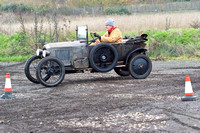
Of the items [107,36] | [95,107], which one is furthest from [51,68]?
[95,107]

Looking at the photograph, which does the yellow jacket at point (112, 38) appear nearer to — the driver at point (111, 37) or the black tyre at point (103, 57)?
the driver at point (111, 37)

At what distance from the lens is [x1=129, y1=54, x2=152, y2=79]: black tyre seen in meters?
11.3

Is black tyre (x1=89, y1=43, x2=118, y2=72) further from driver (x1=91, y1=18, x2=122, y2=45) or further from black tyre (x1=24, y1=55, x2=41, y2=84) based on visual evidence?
black tyre (x1=24, y1=55, x2=41, y2=84)

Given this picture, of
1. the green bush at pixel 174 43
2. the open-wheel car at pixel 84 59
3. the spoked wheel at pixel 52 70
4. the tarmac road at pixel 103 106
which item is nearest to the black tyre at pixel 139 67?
the open-wheel car at pixel 84 59

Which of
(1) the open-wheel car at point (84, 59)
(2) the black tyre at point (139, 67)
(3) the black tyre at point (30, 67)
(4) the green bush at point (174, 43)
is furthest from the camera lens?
(4) the green bush at point (174, 43)

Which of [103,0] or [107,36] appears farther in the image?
[103,0]

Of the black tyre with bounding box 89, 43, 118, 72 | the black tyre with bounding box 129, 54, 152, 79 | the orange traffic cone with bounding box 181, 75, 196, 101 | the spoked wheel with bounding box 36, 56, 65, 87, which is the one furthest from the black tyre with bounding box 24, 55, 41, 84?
the orange traffic cone with bounding box 181, 75, 196, 101

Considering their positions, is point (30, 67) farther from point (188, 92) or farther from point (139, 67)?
point (188, 92)

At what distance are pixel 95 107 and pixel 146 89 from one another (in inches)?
89.4

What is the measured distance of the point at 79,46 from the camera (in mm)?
10859

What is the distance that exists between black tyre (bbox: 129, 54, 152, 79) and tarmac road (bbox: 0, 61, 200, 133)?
216mm

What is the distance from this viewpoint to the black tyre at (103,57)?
35.3ft

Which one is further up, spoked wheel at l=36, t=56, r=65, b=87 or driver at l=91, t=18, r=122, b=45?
driver at l=91, t=18, r=122, b=45

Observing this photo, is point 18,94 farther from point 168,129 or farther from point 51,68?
point 168,129
